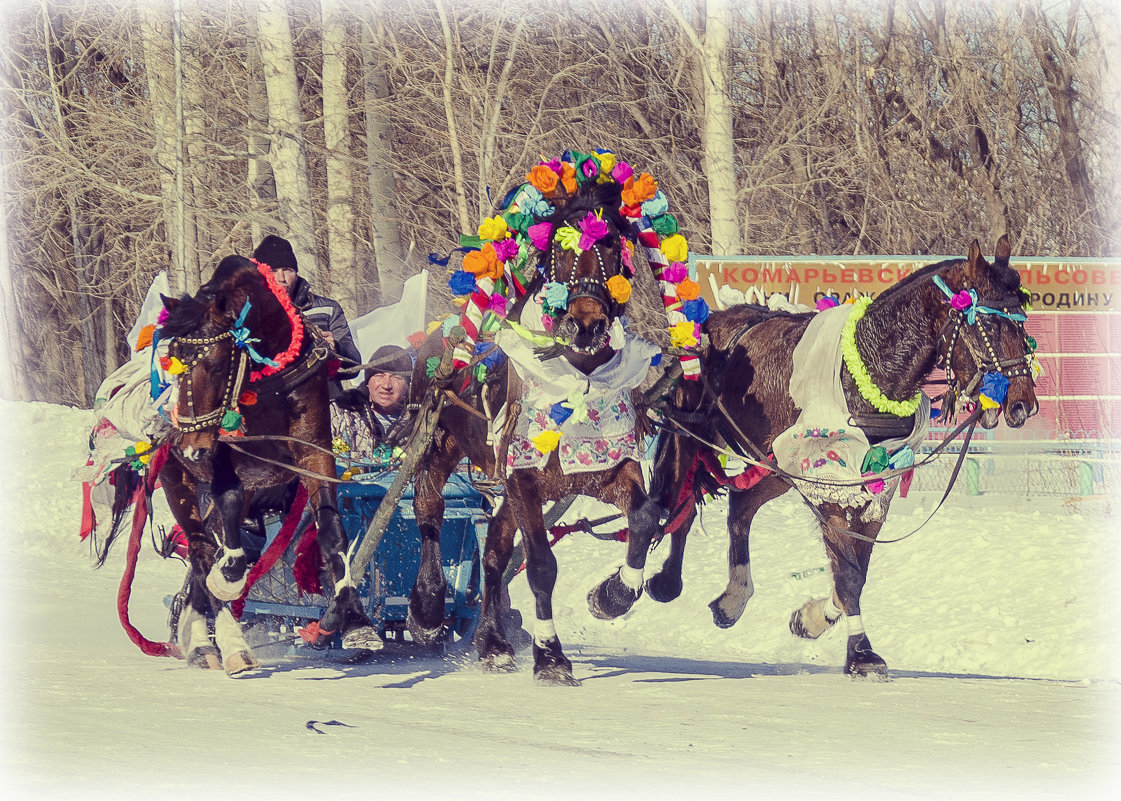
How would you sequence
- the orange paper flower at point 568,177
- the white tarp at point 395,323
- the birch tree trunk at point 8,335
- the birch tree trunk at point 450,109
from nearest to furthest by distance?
the orange paper flower at point 568,177 → the white tarp at point 395,323 → the birch tree trunk at point 450,109 → the birch tree trunk at point 8,335

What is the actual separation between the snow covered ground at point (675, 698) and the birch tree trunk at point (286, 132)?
4.78 meters

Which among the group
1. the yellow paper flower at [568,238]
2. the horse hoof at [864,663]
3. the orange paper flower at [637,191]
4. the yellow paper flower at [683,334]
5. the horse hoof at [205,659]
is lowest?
the horse hoof at [864,663]

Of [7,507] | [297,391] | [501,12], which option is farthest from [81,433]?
[297,391]

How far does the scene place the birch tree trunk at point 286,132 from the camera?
1725cm

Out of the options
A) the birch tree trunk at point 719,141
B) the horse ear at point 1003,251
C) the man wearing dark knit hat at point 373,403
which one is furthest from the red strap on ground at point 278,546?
the birch tree trunk at point 719,141

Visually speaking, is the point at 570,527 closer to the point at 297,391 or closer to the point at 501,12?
the point at 297,391

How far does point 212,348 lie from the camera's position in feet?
28.2

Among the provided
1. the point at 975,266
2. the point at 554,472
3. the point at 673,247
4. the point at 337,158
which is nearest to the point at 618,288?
the point at 673,247

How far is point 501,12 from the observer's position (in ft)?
62.7

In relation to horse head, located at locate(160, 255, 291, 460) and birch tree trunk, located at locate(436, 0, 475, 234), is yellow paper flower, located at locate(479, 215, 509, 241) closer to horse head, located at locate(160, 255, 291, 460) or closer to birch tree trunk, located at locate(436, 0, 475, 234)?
horse head, located at locate(160, 255, 291, 460)

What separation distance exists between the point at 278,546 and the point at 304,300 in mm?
1456

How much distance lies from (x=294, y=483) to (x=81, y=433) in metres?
10.2

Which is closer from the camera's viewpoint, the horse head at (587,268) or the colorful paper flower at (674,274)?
the horse head at (587,268)

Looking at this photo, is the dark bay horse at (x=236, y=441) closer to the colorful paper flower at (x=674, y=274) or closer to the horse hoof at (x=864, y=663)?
the colorful paper flower at (x=674, y=274)
